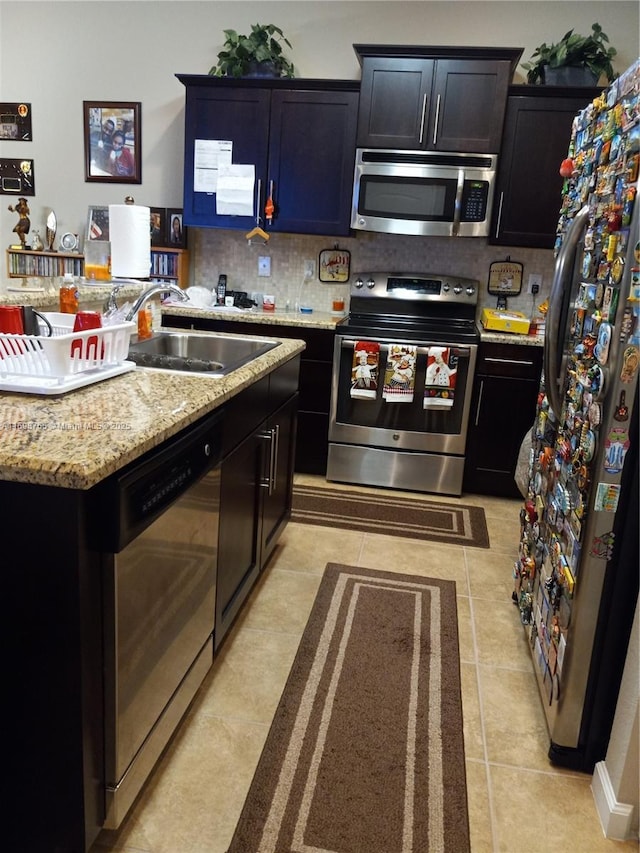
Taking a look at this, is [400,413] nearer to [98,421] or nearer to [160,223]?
[160,223]

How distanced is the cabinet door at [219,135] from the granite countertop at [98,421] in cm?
225

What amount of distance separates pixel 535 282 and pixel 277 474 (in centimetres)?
224

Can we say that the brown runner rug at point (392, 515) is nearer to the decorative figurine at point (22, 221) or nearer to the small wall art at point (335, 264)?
the small wall art at point (335, 264)

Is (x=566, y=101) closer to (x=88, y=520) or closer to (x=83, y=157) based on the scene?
(x=83, y=157)

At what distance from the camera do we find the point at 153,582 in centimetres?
144

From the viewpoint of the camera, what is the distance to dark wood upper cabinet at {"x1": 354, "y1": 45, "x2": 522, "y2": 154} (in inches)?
135

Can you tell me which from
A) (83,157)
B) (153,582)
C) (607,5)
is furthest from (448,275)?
(153,582)

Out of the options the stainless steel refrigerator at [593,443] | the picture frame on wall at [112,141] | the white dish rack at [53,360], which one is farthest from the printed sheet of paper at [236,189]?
the white dish rack at [53,360]

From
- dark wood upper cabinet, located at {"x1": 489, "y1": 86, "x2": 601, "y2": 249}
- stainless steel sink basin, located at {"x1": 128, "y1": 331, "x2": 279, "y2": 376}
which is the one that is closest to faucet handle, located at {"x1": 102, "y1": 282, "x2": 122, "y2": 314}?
stainless steel sink basin, located at {"x1": 128, "y1": 331, "x2": 279, "y2": 376}

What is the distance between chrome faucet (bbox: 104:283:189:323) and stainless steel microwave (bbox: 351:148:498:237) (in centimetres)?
169

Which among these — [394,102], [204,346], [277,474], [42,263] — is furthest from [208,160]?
[277,474]

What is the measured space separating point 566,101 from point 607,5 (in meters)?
0.72

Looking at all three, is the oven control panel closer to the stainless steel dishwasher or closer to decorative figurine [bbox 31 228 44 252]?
decorative figurine [bbox 31 228 44 252]

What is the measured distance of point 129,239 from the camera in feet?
8.07
